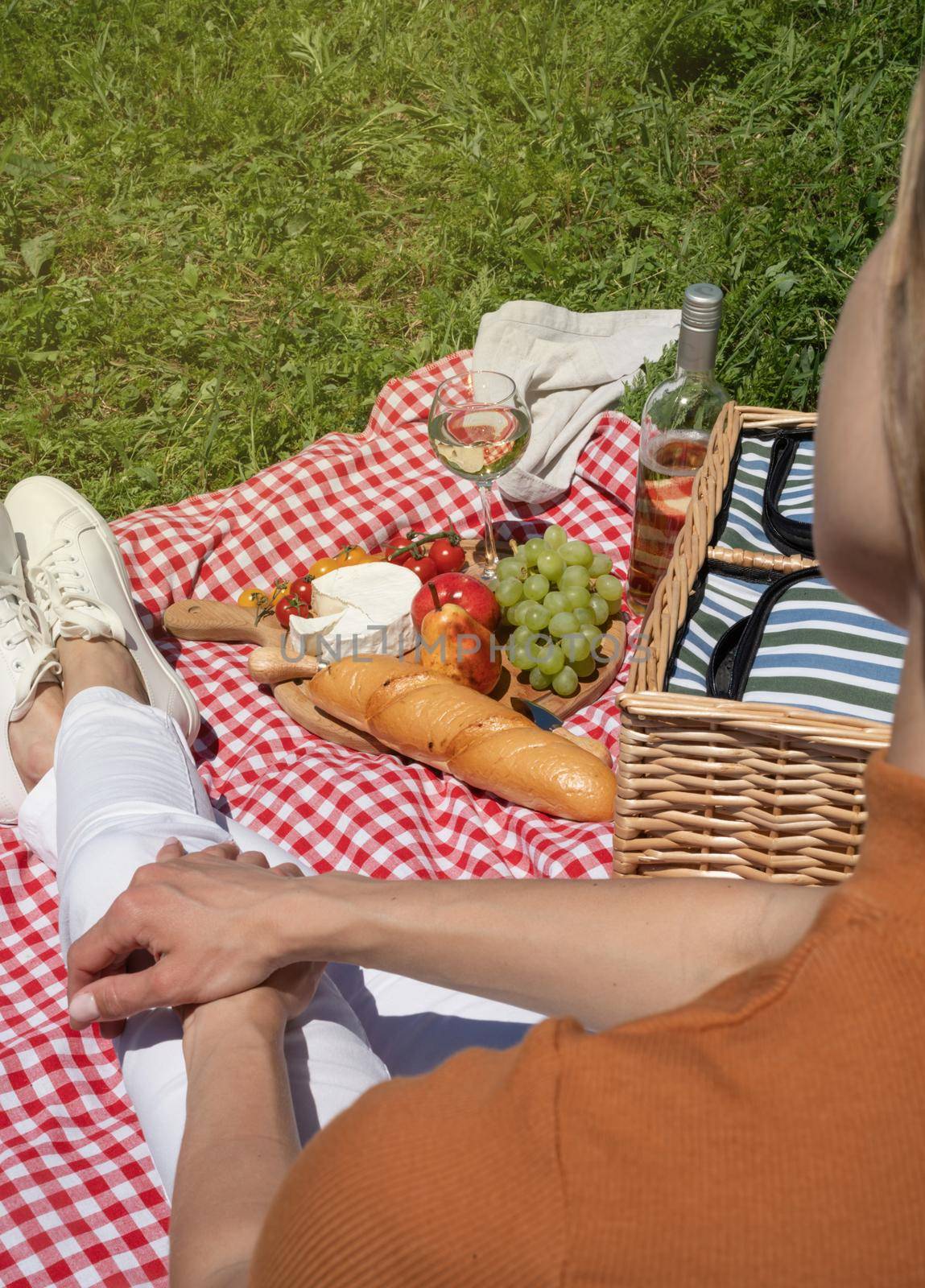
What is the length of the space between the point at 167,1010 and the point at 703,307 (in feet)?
4.21

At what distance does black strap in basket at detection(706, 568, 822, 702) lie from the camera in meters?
1.60

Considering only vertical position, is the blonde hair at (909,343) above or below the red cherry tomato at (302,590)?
above

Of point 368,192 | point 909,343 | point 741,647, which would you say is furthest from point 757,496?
point 368,192

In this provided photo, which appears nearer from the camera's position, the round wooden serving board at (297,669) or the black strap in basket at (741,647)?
the black strap in basket at (741,647)

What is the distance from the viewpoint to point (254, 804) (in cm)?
203

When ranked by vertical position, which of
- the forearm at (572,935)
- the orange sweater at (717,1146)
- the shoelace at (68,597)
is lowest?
the shoelace at (68,597)

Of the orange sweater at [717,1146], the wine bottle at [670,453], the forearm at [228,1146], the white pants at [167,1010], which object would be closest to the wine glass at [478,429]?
the wine bottle at [670,453]

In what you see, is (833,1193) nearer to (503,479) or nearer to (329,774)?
(329,774)

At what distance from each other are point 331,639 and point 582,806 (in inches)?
24.0

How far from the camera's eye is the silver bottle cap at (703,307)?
5.72ft

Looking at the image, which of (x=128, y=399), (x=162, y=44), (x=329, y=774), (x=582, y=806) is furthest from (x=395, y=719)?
(x=162, y=44)

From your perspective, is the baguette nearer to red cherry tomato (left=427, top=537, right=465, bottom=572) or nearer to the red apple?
the red apple

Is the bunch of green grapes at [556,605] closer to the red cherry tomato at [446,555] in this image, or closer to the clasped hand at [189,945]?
the red cherry tomato at [446,555]

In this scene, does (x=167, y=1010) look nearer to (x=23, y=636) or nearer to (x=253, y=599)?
(x=23, y=636)
